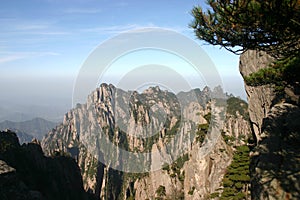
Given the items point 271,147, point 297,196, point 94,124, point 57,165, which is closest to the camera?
point 297,196

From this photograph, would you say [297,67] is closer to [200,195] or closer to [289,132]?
[289,132]

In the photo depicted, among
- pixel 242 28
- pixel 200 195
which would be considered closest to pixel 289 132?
pixel 242 28

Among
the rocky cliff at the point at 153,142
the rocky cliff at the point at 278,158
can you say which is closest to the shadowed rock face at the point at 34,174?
the rocky cliff at the point at 153,142

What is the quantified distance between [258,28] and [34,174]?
43632mm

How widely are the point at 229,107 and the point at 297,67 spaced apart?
7213 cm

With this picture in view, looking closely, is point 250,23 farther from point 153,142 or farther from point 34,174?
point 153,142

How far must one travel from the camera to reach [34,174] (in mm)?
41938

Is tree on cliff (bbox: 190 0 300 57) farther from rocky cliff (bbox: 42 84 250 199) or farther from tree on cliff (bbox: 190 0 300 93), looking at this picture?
rocky cliff (bbox: 42 84 250 199)

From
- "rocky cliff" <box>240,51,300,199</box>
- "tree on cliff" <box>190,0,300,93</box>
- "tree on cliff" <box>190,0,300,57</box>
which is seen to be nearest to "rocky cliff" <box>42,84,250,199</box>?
"rocky cliff" <box>240,51,300,199</box>

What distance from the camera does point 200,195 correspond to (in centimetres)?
3083

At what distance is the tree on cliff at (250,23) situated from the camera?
20.3 ft

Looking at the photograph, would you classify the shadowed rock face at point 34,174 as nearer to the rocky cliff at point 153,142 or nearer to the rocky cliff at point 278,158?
the rocky cliff at point 153,142

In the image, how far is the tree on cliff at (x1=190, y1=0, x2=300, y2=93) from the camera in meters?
6.23

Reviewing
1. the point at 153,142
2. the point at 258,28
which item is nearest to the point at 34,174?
the point at 258,28
